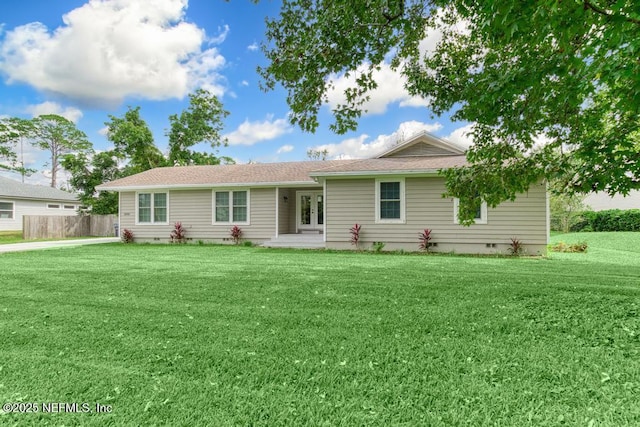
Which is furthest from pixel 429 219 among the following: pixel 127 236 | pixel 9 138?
pixel 9 138

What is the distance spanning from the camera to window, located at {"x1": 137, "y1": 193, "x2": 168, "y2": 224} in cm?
1555

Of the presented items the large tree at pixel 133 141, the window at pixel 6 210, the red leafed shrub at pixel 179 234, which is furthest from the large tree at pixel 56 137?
the red leafed shrub at pixel 179 234

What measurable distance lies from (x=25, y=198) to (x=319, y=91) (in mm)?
26670

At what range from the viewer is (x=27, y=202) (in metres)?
24.2

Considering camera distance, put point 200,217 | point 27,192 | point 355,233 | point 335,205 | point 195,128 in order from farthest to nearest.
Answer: point 195,128, point 27,192, point 200,217, point 335,205, point 355,233

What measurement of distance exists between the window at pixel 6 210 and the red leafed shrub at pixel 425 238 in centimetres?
2590

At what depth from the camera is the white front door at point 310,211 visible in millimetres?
15469

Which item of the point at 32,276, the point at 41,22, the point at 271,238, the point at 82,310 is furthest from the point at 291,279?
the point at 41,22

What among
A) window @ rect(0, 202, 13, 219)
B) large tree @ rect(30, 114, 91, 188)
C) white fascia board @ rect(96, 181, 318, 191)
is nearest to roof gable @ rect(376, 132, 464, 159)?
white fascia board @ rect(96, 181, 318, 191)

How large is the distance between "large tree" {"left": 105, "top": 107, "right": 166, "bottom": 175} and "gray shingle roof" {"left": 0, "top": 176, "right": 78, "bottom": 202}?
20.3 ft

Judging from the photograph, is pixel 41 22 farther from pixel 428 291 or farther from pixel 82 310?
pixel 428 291

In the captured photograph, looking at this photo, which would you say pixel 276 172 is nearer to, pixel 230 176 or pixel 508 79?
pixel 230 176

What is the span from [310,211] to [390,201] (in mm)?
4397

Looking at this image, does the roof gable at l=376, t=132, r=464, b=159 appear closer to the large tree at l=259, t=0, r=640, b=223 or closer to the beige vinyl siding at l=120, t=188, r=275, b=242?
the beige vinyl siding at l=120, t=188, r=275, b=242
